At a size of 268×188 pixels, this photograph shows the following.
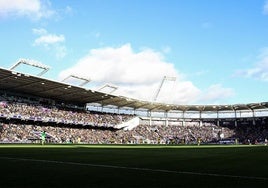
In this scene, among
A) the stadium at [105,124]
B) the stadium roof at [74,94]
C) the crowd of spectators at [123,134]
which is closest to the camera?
the stadium at [105,124]

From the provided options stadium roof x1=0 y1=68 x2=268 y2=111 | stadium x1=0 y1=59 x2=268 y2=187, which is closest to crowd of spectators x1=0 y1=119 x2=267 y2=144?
stadium x1=0 y1=59 x2=268 y2=187

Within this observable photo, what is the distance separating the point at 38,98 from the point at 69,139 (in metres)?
15.3

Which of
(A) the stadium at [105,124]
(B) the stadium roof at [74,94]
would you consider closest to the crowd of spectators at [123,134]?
(A) the stadium at [105,124]

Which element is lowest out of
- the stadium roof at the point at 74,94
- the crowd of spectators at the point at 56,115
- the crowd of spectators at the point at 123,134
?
the crowd of spectators at the point at 123,134

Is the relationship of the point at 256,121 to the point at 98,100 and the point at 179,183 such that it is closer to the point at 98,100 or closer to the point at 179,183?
the point at 98,100

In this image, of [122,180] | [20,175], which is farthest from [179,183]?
[20,175]

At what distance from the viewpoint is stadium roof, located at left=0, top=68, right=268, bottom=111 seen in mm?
70625

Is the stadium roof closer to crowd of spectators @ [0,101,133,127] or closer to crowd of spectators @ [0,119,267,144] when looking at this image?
crowd of spectators @ [0,101,133,127]

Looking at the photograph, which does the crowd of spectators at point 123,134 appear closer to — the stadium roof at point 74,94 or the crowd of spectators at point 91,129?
the crowd of spectators at point 91,129

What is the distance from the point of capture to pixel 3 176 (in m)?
11.8

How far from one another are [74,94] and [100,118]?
13.5 metres

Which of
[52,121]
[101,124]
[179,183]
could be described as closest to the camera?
[179,183]

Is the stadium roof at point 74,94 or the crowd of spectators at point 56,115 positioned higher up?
the stadium roof at point 74,94

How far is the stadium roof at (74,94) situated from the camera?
232 feet
